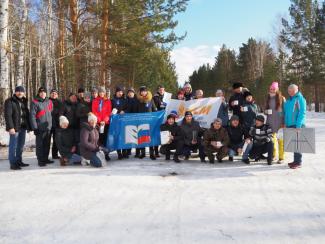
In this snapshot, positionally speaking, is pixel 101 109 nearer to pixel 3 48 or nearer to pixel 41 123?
pixel 41 123

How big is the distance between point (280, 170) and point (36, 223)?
16.4ft

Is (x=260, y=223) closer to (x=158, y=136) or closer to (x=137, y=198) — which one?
(x=137, y=198)

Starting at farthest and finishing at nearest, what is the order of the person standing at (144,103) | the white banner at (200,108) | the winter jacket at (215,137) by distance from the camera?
1. the white banner at (200,108)
2. the person standing at (144,103)
3. the winter jacket at (215,137)

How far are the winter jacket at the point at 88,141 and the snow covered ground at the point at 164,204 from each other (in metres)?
0.47

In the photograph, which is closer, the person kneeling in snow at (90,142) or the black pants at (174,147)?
the person kneeling in snow at (90,142)

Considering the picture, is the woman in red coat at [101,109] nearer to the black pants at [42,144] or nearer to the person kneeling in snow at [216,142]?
the black pants at [42,144]

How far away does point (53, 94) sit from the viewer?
8.55 metres

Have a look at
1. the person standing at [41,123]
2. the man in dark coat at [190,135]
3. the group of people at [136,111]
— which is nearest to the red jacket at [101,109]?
the group of people at [136,111]

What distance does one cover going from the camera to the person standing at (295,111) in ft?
24.0

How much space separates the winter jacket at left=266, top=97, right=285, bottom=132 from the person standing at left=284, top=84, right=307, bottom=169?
34 cm

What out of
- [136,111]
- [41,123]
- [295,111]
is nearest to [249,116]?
[295,111]

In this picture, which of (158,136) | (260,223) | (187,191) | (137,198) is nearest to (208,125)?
(158,136)

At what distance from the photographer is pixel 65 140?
8.31 m

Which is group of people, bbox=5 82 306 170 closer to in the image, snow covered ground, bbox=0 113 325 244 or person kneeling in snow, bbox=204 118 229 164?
person kneeling in snow, bbox=204 118 229 164
